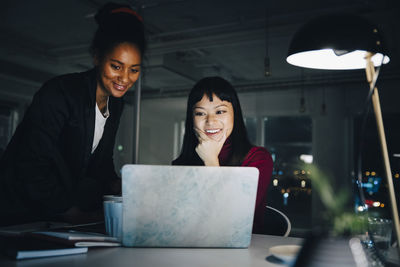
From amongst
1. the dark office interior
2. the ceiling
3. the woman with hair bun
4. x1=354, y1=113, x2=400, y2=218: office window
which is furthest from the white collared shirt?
x1=354, y1=113, x2=400, y2=218: office window

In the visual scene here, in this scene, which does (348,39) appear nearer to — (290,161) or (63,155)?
(63,155)

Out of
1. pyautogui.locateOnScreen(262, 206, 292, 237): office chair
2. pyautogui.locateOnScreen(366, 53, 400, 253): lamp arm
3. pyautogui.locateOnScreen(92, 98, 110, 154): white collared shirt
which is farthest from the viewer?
pyautogui.locateOnScreen(92, 98, 110, 154): white collared shirt

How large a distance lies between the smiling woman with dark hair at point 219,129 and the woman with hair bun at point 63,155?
20.5 inches

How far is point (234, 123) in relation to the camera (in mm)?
2111

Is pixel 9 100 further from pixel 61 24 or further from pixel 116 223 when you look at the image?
pixel 116 223

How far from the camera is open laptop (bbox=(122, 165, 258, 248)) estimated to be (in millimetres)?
1024

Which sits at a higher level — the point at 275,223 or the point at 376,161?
the point at 376,161

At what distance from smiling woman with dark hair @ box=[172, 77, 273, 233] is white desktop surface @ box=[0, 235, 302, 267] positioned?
0.95 metres

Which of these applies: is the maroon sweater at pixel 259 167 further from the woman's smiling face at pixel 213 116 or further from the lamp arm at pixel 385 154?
the lamp arm at pixel 385 154

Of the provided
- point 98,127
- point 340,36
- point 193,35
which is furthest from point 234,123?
point 193,35

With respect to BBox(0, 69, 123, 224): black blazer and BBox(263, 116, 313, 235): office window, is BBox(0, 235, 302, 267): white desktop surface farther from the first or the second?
BBox(263, 116, 313, 235): office window

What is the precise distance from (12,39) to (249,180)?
5978mm

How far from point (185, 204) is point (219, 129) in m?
1.05

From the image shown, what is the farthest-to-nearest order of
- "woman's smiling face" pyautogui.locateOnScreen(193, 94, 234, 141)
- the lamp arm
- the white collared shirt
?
the white collared shirt, "woman's smiling face" pyautogui.locateOnScreen(193, 94, 234, 141), the lamp arm
